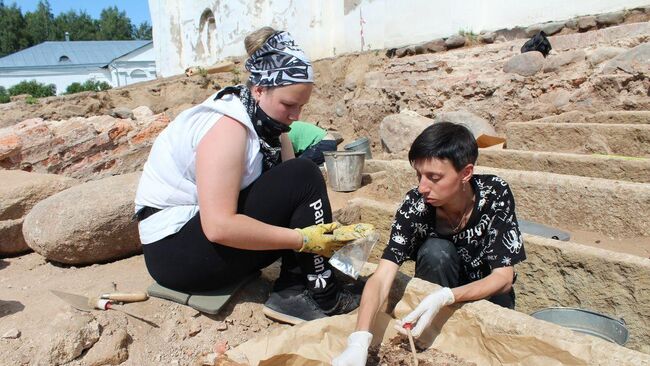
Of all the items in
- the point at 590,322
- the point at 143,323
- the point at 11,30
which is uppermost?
the point at 11,30

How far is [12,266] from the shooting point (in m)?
3.01

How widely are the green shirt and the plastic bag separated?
2846 millimetres

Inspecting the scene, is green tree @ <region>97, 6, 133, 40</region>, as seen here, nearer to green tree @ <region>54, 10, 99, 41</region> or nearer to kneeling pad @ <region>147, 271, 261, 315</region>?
green tree @ <region>54, 10, 99, 41</region>

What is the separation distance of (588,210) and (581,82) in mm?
2590

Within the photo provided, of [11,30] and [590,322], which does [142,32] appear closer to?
[11,30]

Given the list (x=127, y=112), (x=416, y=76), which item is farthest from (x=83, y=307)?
(x=127, y=112)

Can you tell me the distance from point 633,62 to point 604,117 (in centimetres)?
71

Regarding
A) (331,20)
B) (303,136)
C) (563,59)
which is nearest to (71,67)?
(331,20)

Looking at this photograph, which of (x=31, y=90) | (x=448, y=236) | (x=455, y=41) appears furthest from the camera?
(x=31, y=90)

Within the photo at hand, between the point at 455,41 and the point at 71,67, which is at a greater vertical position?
the point at 71,67

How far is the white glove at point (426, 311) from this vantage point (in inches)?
72.5

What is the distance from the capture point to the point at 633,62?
471cm

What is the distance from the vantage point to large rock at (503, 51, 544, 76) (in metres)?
5.64

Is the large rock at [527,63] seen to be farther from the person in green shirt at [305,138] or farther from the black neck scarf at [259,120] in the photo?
the black neck scarf at [259,120]
